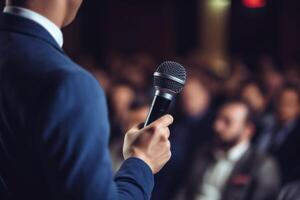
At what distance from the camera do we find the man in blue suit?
1.41 metres

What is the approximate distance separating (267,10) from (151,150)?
11393mm

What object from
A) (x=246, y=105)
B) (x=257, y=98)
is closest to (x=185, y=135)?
(x=246, y=105)

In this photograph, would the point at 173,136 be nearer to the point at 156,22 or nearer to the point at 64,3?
the point at 64,3

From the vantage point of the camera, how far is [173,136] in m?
5.59

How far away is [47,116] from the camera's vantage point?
141 centimetres

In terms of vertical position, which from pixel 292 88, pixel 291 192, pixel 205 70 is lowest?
pixel 205 70

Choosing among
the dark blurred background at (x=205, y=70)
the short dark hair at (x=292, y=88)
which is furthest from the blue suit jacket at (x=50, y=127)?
the short dark hair at (x=292, y=88)

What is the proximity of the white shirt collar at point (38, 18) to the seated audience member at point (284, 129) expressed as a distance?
421cm

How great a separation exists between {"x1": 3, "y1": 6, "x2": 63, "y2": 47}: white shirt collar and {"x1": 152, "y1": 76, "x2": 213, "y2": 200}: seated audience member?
341cm

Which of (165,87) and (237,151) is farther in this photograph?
(237,151)

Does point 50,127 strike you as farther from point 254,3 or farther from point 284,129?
point 254,3

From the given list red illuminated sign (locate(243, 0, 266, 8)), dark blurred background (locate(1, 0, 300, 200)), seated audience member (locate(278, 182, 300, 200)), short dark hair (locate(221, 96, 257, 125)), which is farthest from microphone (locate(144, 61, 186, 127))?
red illuminated sign (locate(243, 0, 266, 8))

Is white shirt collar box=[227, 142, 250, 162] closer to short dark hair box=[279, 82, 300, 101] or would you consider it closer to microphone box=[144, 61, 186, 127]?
short dark hair box=[279, 82, 300, 101]

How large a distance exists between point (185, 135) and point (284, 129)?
1000mm
